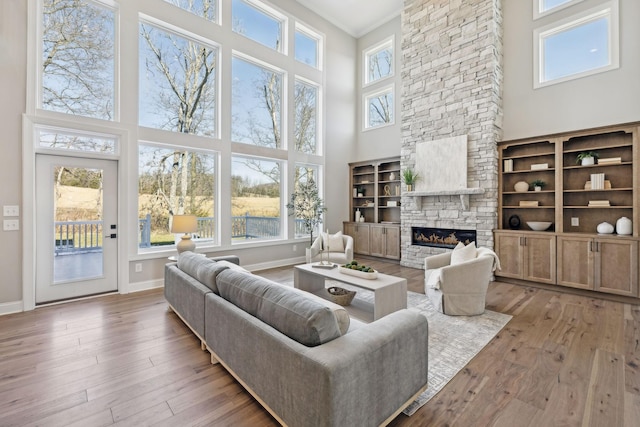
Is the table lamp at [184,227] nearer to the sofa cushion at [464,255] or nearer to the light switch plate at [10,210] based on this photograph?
the light switch plate at [10,210]

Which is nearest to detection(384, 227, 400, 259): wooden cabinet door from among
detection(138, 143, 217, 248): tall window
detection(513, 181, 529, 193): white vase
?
detection(513, 181, 529, 193): white vase

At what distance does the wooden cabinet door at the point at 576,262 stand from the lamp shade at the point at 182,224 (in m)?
5.62

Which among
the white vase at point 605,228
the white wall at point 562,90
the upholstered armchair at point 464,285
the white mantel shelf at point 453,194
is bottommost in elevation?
the upholstered armchair at point 464,285

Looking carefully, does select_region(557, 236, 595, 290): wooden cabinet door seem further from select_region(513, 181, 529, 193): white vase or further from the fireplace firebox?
the fireplace firebox

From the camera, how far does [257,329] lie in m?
1.73

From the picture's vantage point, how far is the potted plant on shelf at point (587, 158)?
14.5ft

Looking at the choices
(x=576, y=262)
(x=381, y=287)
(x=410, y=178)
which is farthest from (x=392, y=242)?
(x=381, y=287)

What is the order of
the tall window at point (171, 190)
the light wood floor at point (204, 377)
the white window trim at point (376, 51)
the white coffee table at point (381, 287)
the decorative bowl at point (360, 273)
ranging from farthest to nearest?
the white window trim at point (376, 51)
the tall window at point (171, 190)
the decorative bowl at point (360, 273)
the white coffee table at point (381, 287)
the light wood floor at point (204, 377)

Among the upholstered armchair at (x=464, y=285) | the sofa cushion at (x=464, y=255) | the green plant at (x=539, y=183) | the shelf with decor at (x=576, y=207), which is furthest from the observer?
the green plant at (x=539, y=183)

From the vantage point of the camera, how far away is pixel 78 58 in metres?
4.12

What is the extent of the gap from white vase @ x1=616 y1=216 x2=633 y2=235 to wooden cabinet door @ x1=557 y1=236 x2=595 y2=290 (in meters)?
0.40

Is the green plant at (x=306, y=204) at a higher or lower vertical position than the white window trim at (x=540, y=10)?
lower

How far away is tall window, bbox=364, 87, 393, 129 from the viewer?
24.4ft

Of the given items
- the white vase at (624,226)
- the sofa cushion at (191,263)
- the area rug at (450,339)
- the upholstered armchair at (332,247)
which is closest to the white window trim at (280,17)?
the upholstered armchair at (332,247)
